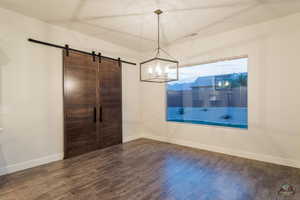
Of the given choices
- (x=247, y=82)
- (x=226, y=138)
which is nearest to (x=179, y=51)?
(x=247, y=82)

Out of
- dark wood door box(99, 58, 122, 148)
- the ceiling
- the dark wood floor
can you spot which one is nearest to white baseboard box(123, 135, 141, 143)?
dark wood door box(99, 58, 122, 148)

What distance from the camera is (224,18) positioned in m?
3.26

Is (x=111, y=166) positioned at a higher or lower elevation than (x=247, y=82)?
lower

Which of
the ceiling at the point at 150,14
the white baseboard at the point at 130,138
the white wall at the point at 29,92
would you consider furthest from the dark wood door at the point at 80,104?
the white baseboard at the point at 130,138

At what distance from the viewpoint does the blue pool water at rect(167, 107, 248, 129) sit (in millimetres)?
3815

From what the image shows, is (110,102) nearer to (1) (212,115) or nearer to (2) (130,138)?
(2) (130,138)

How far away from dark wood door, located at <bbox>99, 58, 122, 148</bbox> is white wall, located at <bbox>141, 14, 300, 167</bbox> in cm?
234

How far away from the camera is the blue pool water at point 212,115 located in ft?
12.5

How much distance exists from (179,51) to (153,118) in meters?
2.27

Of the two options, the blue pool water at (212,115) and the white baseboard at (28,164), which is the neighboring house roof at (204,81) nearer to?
the blue pool water at (212,115)

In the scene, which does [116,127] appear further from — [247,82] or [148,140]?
[247,82]

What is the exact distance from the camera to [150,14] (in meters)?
3.08

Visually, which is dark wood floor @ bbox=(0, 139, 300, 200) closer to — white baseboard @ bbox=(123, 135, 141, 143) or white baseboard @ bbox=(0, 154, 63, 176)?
white baseboard @ bbox=(0, 154, 63, 176)

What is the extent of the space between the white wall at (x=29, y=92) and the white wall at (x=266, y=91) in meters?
3.50
